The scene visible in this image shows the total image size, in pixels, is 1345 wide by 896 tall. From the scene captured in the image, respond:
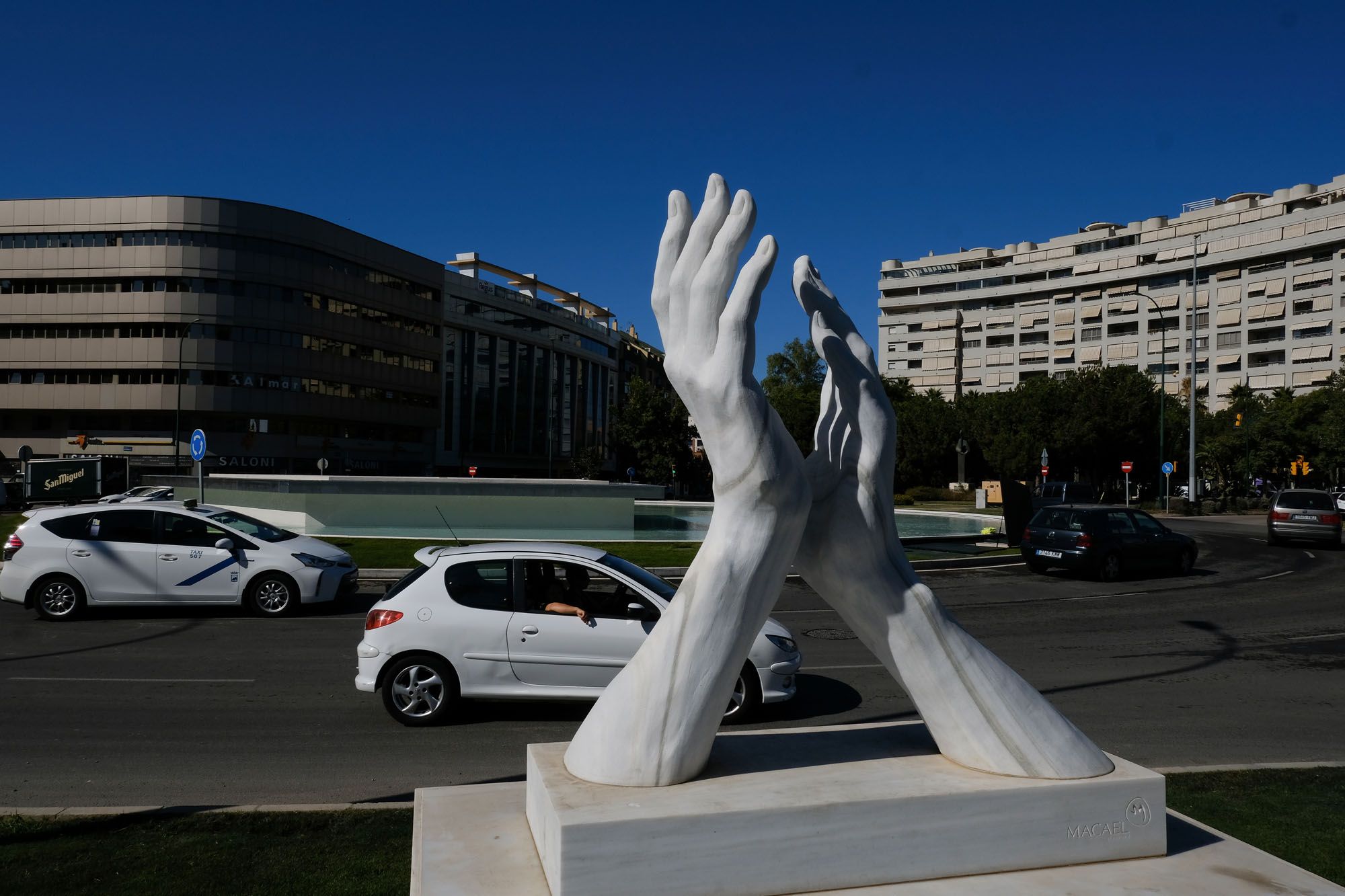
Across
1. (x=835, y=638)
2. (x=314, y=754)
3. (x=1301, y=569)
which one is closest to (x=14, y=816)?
(x=314, y=754)

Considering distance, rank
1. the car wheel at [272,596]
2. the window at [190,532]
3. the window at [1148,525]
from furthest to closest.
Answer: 1. the window at [1148,525]
2. the car wheel at [272,596]
3. the window at [190,532]

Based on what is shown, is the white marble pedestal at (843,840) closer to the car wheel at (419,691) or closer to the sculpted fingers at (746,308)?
the sculpted fingers at (746,308)

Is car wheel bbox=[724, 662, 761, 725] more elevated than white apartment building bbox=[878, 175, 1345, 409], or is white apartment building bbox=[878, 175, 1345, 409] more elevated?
white apartment building bbox=[878, 175, 1345, 409]

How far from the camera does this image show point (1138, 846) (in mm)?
4547

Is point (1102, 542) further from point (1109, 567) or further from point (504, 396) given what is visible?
point (504, 396)

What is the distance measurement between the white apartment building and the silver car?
4735 cm

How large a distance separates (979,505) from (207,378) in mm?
47082

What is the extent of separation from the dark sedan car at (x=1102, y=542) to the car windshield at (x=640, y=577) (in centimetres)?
1328

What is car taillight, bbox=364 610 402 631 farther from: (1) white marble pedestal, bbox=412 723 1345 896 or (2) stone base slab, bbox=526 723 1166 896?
(2) stone base slab, bbox=526 723 1166 896

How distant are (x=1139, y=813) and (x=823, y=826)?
60.9 inches

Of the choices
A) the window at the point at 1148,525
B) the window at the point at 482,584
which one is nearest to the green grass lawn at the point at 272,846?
the window at the point at 482,584

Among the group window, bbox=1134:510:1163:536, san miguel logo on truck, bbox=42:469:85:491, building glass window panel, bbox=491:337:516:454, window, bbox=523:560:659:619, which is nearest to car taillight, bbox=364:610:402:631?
window, bbox=523:560:659:619

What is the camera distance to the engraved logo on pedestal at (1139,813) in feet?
14.9

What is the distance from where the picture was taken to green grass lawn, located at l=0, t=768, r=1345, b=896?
4.58 meters
